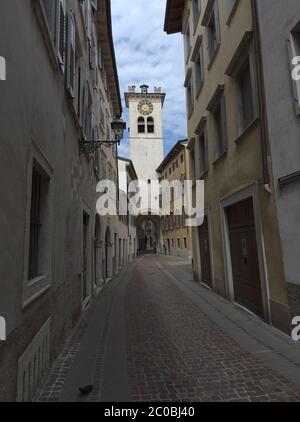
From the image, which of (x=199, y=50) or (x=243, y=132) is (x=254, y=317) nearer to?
(x=243, y=132)

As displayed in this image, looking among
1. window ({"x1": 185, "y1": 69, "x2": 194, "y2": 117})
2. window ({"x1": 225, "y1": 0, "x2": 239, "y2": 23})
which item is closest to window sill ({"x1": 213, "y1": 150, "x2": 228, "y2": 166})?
window ({"x1": 225, "y1": 0, "x2": 239, "y2": 23})

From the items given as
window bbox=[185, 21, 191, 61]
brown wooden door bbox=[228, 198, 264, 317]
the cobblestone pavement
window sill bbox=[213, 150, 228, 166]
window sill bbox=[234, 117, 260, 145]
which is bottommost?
the cobblestone pavement

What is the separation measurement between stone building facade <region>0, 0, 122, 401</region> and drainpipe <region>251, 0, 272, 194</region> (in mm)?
3811

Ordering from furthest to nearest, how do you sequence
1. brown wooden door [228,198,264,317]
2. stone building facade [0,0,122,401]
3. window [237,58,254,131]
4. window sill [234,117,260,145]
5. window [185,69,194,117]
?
window [185,69,194,117]
window [237,58,254,131]
brown wooden door [228,198,264,317]
window sill [234,117,260,145]
stone building facade [0,0,122,401]

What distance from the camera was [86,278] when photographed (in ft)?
30.8

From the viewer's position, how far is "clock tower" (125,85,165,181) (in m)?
50.5

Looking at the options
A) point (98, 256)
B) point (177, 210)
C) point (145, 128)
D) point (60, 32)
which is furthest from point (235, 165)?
point (145, 128)

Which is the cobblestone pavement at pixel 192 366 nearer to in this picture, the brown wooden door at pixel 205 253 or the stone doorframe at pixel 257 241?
the stone doorframe at pixel 257 241

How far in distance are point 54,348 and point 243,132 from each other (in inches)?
231

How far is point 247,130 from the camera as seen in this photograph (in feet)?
22.8

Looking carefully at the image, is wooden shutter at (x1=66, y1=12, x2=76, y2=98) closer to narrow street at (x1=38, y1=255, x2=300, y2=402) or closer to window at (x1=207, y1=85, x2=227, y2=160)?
window at (x1=207, y1=85, x2=227, y2=160)
